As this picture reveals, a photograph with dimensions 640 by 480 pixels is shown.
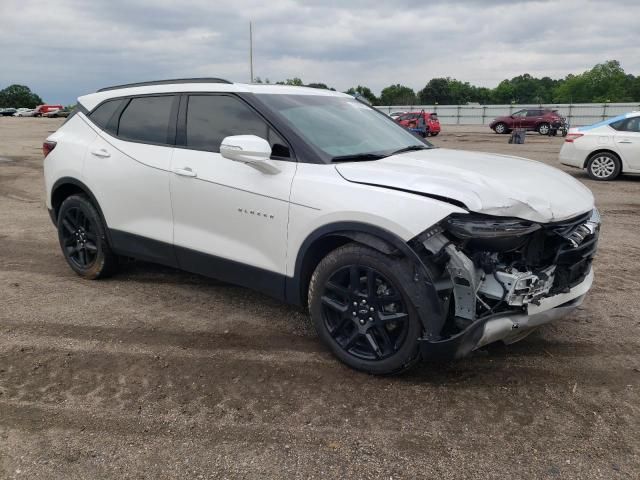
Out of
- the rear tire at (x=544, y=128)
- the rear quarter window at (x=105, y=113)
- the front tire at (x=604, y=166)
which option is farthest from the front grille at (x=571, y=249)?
the rear tire at (x=544, y=128)

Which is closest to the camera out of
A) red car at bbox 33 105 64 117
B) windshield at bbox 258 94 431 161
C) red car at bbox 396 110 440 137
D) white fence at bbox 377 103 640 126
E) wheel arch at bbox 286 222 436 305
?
wheel arch at bbox 286 222 436 305

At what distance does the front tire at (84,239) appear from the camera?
4871mm

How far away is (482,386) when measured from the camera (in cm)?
324

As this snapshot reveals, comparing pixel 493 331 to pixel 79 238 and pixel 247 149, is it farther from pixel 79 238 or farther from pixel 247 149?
pixel 79 238

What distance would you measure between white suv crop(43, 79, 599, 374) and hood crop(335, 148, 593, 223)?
0.04 ft

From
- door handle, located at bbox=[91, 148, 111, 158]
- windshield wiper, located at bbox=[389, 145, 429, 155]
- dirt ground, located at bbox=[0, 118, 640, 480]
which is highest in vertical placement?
windshield wiper, located at bbox=[389, 145, 429, 155]

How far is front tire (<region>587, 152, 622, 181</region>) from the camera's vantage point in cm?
1150

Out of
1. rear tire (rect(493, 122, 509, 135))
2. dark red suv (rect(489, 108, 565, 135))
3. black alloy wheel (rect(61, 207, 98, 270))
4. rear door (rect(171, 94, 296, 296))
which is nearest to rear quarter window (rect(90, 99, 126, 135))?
black alloy wheel (rect(61, 207, 98, 270))

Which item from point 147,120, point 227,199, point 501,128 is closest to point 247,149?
point 227,199

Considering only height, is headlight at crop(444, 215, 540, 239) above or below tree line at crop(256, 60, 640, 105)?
below

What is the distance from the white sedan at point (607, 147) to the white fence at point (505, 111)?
3801 cm

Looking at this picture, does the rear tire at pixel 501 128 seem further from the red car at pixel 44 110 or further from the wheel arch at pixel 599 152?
the red car at pixel 44 110

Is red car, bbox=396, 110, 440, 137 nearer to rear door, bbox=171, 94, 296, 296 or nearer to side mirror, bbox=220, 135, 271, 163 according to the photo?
rear door, bbox=171, 94, 296, 296

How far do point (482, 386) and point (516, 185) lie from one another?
4.01 ft
